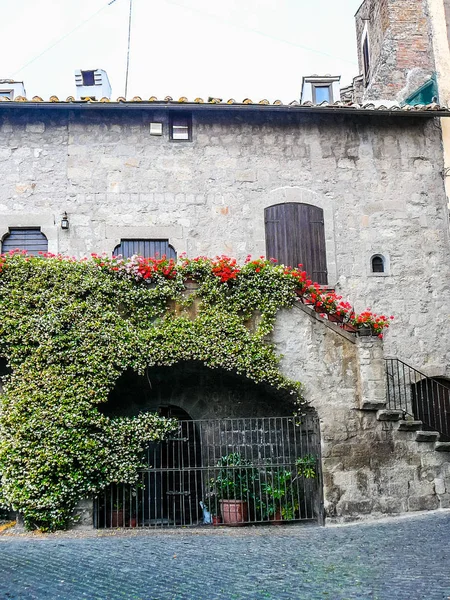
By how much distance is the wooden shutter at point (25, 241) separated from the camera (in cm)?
1279

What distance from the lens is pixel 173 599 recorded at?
6242mm

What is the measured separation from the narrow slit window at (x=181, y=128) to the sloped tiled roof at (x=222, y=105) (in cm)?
46

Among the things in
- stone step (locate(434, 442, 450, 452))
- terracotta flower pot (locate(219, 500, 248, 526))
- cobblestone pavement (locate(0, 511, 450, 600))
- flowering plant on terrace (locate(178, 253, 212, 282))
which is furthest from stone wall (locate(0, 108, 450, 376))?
cobblestone pavement (locate(0, 511, 450, 600))

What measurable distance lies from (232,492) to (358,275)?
4.65m

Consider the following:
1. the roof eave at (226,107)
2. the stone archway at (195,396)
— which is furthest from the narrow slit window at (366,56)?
the stone archway at (195,396)

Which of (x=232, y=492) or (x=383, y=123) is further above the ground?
(x=383, y=123)

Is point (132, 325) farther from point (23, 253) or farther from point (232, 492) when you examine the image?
point (232, 492)

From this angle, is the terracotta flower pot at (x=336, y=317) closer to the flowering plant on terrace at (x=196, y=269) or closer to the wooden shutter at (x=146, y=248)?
the flowering plant on terrace at (x=196, y=269)

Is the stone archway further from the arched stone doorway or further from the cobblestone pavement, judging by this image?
the cobblestone pavement

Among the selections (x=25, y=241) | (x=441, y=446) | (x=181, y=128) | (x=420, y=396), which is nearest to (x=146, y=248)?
(x=25, y=241)

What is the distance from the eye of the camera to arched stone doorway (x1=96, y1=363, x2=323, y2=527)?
10.7 metres

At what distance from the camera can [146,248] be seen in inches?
508

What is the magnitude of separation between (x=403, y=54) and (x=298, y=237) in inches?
209

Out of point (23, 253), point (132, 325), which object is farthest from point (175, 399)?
point (23, 253)
